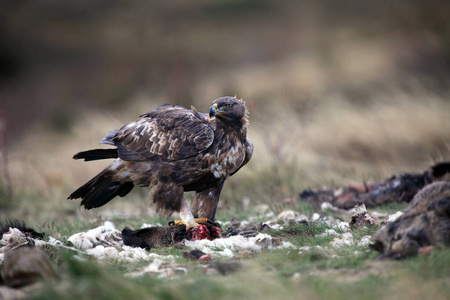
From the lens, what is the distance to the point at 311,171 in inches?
419

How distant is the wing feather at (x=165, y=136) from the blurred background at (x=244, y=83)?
2.19m

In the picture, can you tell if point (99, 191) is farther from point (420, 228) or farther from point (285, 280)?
point (420, 228)

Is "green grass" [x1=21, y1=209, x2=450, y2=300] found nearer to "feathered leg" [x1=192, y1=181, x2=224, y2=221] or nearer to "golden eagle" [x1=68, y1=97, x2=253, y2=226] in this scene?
"golden eagle" [x1=68, y1=97, x2=253, y2=226]

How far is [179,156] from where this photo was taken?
6062mm

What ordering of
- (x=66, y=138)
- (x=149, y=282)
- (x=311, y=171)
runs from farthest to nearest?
(x=66, y=138)
(x=311, y=171)
(x=149, y=282)

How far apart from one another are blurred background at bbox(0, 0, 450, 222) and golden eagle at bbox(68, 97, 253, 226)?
2019 millimetres

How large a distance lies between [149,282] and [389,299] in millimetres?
1274

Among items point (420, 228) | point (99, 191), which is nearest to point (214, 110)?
point (99, 191)

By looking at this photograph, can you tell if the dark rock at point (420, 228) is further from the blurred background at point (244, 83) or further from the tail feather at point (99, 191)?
the blurred background at point (244, 83)

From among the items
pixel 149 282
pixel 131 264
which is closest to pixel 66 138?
pixel 131 264

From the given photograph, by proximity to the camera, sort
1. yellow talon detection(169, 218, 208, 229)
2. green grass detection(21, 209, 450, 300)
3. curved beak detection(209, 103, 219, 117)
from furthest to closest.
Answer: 1. curved beak detection(209, 103, 219, 117)
2. yellow talon detection(169, 218, 208, 229)
3. green grass detection(21, 209, 450, 300)

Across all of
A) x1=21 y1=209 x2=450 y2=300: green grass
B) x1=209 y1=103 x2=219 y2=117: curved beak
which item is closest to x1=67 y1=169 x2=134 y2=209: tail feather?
x1=209 y1=103 x2=219 y2=117: curved beak

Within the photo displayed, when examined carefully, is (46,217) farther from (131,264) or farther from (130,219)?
(131,264)

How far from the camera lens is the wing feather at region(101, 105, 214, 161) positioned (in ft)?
19.8
